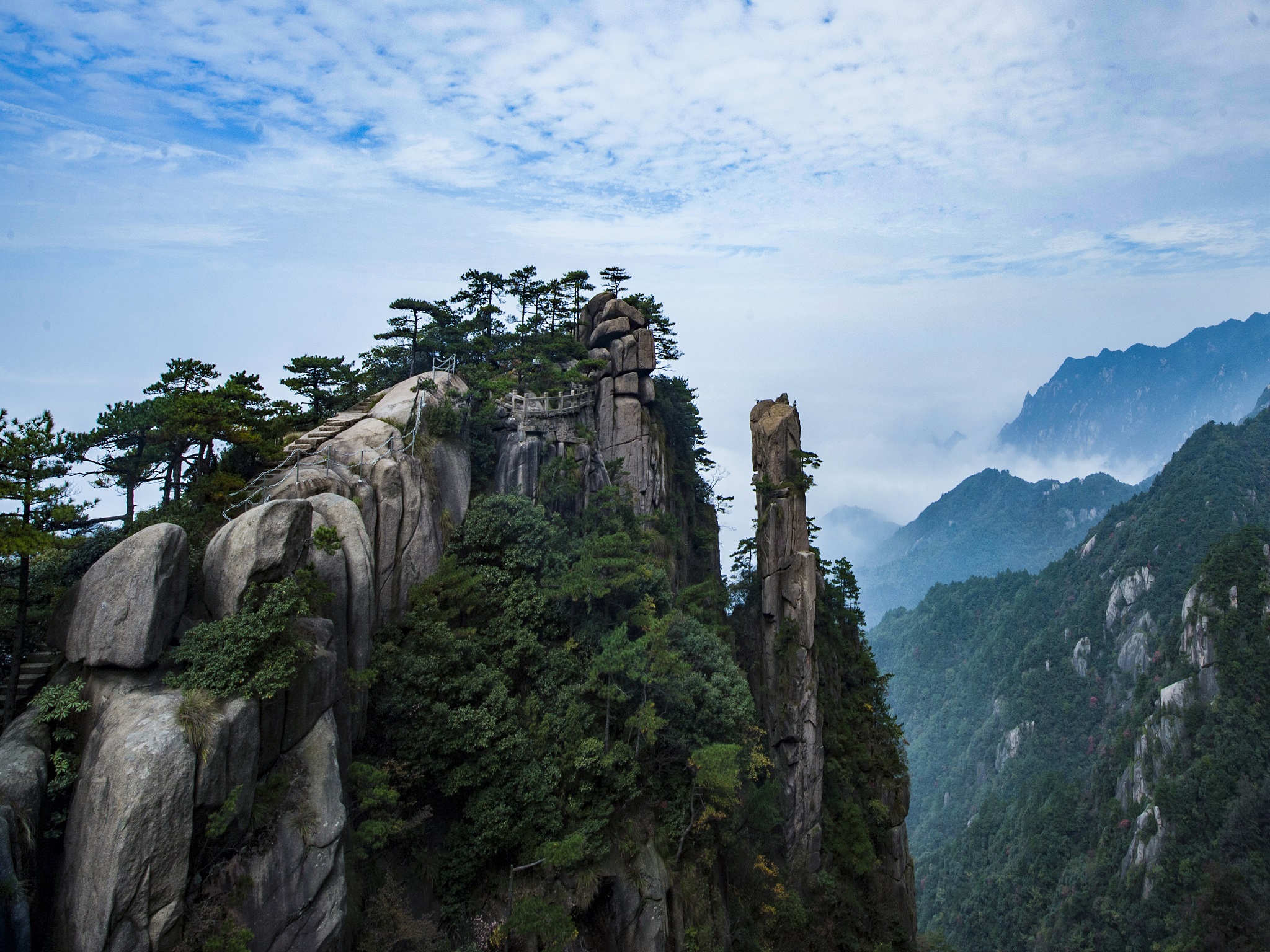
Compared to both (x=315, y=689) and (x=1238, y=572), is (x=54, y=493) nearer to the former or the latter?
(x=315, y=689)

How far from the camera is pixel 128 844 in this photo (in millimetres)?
11680

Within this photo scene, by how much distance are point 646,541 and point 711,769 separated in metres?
9.55

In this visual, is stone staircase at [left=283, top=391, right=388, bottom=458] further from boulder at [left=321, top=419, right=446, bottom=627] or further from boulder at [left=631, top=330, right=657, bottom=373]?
boulder at [left=631, top=330, right=657, bottom=373]

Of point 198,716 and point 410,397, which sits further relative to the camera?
point 410,397

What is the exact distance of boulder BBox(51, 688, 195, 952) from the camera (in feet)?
38.1

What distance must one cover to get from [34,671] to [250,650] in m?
4.50

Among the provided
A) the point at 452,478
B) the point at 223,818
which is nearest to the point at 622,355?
the point at 452,478

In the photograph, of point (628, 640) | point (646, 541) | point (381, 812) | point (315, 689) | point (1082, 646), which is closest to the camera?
point (315, 689)

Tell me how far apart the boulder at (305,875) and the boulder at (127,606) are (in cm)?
374

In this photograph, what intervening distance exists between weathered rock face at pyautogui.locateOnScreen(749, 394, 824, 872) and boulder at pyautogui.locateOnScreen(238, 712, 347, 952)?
74.8 feet

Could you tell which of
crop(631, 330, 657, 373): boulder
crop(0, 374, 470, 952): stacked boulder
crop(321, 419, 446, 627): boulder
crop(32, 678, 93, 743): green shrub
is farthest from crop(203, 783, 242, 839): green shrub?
crop(631, 330, 657, 373): boulder

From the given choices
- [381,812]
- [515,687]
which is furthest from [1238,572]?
[381,812]

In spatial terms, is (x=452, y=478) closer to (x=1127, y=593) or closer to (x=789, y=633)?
(x=789, y=633)

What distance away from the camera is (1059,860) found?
85.4 m
